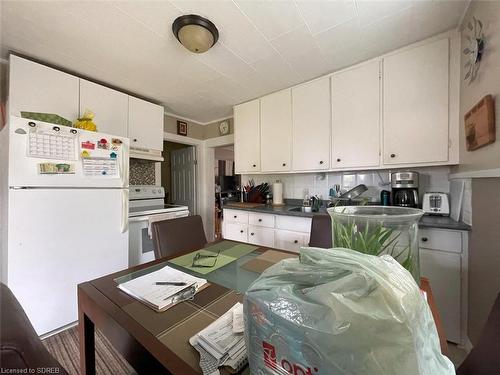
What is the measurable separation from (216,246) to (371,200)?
163 centimetres

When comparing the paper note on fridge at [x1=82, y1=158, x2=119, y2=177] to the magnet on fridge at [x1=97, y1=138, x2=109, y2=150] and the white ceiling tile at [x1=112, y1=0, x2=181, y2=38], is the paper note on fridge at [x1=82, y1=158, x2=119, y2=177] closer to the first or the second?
the magnet on fridge at [x1=97, y1=138, x2=109, y2=150]

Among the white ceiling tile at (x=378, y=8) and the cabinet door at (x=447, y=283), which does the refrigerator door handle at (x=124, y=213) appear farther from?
the cabinet door at (x=447, y=283)

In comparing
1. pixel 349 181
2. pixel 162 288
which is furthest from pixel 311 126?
pixel 162 288

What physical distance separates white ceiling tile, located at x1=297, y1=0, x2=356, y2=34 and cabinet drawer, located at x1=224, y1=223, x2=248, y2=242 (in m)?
1.93

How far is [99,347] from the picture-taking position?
4.50 feet

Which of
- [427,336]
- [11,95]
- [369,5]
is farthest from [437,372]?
[11,95]

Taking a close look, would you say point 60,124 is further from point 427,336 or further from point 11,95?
point 427,336

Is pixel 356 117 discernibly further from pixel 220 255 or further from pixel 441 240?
pixel 220 255

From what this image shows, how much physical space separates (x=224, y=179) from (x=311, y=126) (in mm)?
3900

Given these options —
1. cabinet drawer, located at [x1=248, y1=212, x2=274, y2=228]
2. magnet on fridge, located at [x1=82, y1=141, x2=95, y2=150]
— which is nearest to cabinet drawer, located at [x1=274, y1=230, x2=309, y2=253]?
cabinet drawer, located at [x1=248, y1=212, x2=274, y2=228]

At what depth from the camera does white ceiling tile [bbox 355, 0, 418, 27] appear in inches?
48.7

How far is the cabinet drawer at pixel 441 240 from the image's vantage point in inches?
52.0

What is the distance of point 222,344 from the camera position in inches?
19.3

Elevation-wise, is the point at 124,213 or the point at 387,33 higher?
the point at 387,33
